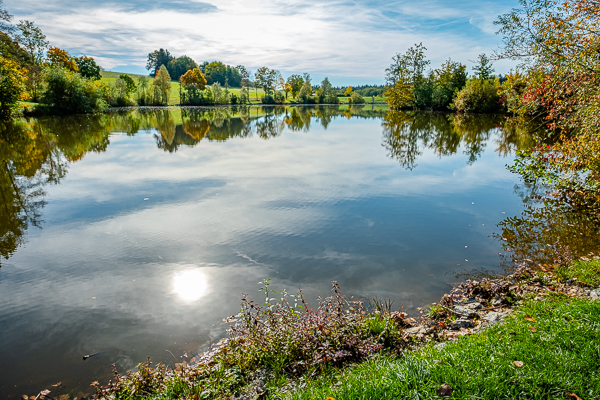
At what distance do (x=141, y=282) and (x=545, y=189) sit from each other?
1475 cm

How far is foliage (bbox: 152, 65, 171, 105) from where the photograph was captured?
274ft

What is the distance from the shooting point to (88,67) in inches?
3804

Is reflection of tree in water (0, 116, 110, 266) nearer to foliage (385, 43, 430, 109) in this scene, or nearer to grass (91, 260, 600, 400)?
grass (91, 260, 600, 400)

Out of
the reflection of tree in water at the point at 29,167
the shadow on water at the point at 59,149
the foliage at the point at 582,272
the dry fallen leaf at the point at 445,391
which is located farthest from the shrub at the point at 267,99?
the dry fallen leaf at the point at 445,391

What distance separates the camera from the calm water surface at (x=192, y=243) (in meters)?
5.41

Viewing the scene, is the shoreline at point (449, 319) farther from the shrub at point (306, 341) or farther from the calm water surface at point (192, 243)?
the calm water surface at point (192, 243)

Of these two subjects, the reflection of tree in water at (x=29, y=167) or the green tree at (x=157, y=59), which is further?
the green tree at (x=157, y=59)

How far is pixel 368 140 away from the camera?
27.7m

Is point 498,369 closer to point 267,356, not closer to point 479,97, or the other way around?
point 267,356

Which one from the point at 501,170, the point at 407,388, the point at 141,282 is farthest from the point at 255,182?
the point at 501,170

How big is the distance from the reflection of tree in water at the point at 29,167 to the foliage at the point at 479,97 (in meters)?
56.9

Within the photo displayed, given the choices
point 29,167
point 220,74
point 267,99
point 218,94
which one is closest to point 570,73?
point 29,167

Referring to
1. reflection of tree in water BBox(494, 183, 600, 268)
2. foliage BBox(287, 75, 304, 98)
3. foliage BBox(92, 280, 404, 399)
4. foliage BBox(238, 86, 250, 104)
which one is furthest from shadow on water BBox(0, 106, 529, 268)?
foliage BBox(287, 75, 304, 98)

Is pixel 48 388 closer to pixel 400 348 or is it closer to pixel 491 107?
pixel 400 348
